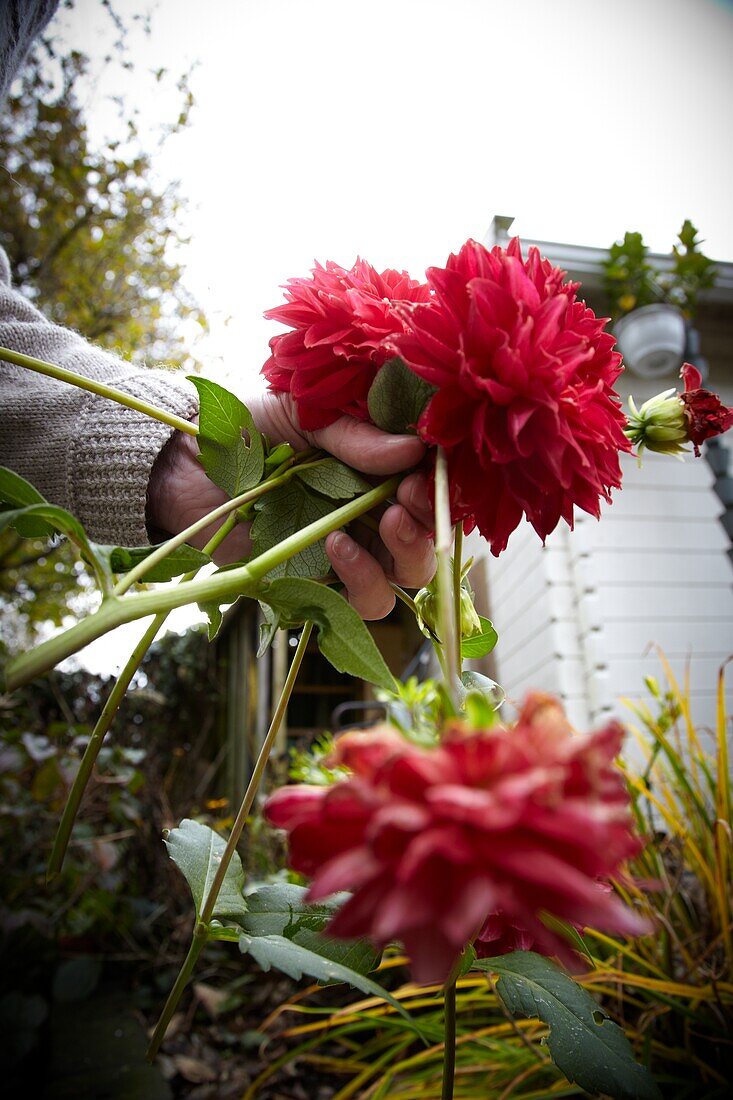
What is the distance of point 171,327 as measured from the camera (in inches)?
143

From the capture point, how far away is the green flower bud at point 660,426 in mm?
514

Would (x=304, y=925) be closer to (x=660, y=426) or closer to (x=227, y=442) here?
(x=227, y=442)

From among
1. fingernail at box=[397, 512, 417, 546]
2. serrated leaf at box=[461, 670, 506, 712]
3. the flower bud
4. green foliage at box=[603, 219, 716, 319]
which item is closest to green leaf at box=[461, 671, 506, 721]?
serrated leaf at box=[461, 670, 506, 712]

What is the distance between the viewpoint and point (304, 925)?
0.44 metres

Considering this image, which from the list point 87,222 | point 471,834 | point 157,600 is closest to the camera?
point 471,834

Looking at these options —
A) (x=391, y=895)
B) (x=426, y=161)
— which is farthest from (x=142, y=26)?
(x=391, y=895)

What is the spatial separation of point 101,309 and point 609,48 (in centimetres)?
255

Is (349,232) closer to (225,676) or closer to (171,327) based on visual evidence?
(171,327)

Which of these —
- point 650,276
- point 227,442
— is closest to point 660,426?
point 227,442

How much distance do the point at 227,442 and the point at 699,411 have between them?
35cm

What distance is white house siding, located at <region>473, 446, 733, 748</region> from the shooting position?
8.25ft

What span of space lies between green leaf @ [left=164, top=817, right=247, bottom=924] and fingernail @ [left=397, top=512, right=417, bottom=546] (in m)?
0.24

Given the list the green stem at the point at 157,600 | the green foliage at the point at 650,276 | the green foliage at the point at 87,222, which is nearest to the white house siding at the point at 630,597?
the green foliage at the point at 650,276

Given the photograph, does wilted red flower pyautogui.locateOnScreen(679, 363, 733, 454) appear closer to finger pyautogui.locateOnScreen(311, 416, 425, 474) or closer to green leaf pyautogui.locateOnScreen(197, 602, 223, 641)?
finger pyautogui.locateOnScreen(311, 416, 425, 474)
